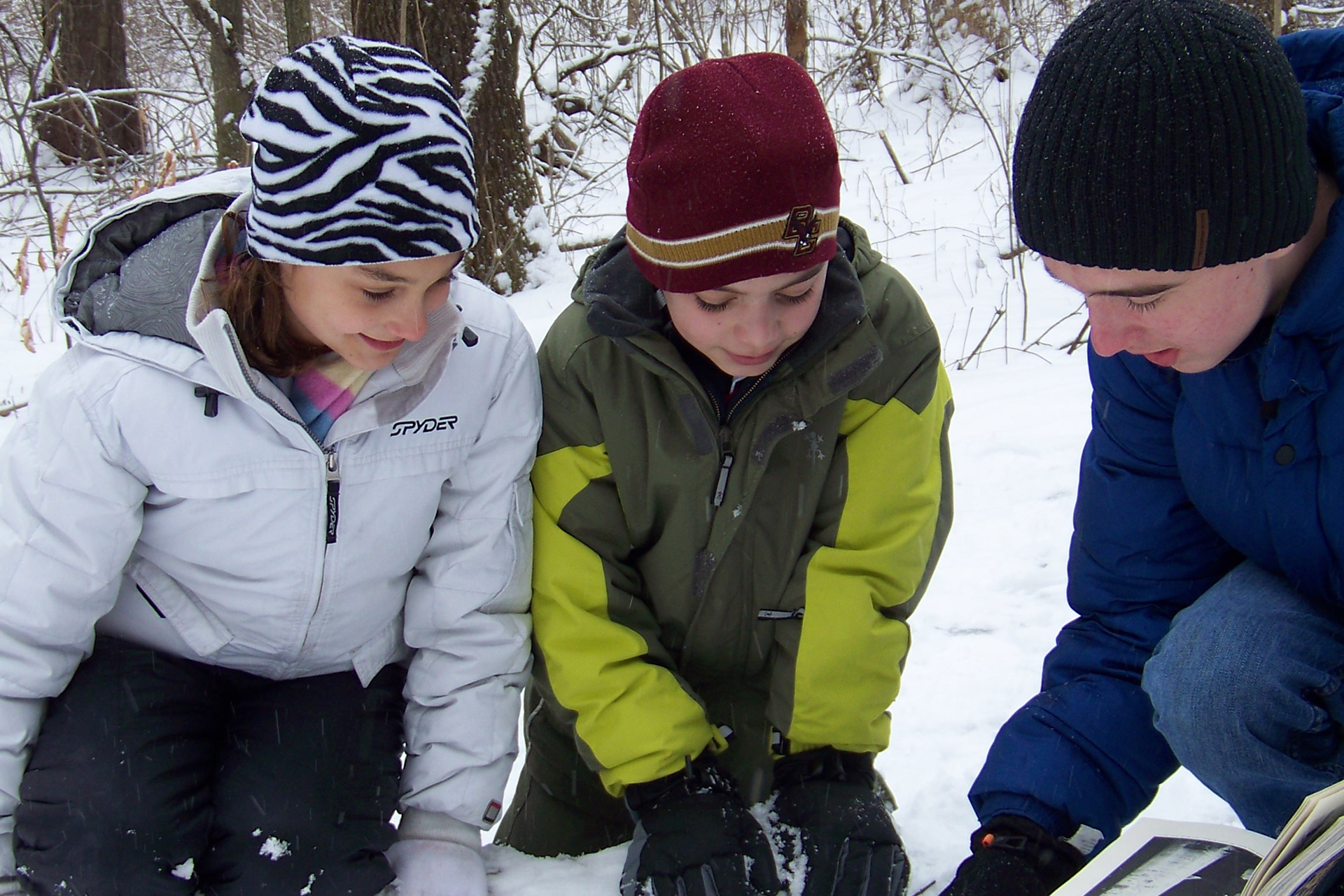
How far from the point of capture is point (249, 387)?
1.44 metres

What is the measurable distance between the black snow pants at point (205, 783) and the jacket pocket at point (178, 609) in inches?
2.8

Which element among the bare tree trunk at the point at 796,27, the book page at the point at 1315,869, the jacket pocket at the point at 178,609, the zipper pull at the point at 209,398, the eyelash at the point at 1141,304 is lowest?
the jacket pocket at the point at 178,609

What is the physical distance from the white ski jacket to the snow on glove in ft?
0.17

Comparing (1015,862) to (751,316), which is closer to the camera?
(1015,862)

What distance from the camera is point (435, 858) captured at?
61.5 inches

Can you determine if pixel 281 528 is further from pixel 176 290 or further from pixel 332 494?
pixel 176 290

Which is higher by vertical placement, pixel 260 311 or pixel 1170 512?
pixel 260 311

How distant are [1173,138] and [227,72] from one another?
497cm

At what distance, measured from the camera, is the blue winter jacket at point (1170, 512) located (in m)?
1.29

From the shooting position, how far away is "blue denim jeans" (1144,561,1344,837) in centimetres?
134

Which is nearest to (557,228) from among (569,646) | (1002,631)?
(1002,631)

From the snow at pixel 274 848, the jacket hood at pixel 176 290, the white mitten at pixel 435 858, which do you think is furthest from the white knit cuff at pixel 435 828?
the jacket hood at pixel 176 290

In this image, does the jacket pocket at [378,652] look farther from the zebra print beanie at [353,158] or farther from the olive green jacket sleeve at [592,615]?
the zebra print beanie at [353,158]

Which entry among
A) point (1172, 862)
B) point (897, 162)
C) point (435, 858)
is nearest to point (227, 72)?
point (897, 162)
